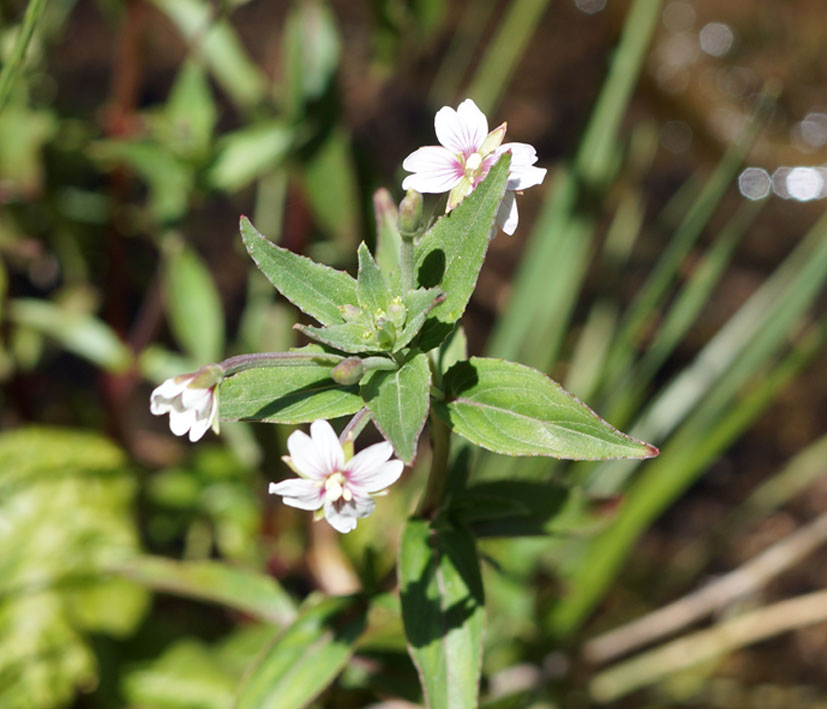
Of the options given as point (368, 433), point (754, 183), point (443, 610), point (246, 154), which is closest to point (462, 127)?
point (443, 610)

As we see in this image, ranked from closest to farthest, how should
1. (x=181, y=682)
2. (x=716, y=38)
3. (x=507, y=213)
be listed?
(x=507, y=213), (x=181, y=682), (x=716, y=38)

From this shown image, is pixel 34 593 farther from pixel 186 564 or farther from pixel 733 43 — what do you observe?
pixel 733 43

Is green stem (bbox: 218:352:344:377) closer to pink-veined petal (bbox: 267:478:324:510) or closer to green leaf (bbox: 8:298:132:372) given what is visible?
pink-veined petal (bbox: 267:478:324:510)

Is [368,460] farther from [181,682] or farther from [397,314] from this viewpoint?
[181,682]

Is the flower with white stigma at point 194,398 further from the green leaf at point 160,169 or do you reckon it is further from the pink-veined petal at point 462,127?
the green leaf at point 160,169

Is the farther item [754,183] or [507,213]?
[754,183]

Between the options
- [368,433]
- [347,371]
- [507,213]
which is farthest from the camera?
[368,433]

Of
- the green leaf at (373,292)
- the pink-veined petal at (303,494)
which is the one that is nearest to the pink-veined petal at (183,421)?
the pink-veined petal at (303,494)
